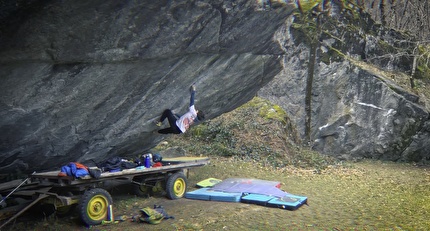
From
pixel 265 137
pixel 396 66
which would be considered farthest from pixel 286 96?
pixel 396 66

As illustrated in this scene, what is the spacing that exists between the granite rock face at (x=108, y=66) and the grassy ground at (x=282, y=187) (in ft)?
5.33

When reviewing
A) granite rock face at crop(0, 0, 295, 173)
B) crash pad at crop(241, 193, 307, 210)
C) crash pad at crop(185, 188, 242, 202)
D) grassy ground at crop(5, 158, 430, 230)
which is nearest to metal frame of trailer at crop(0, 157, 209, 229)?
grassy ground at crop(5, 158, 430, 230)

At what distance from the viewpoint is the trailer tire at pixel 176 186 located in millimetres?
8633

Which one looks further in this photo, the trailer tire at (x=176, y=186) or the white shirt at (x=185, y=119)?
the white shirt at (x=185, y=119)

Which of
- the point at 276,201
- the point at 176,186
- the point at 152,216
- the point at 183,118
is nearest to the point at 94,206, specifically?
the point at 152,216

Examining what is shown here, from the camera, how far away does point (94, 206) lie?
22.1 ft

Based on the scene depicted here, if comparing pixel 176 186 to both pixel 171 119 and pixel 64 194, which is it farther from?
pixel 64 194

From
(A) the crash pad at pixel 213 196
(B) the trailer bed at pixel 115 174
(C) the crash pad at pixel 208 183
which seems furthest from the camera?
(C) the crash pad at pixel 208 183

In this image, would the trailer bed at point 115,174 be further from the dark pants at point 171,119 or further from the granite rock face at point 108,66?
the granite rock face at point 108,66

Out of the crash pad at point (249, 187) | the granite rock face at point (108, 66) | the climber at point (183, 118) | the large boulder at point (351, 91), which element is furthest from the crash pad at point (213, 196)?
the large boulder at point (351, 91)

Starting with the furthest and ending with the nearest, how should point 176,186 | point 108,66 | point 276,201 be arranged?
point 176,186 → point 276,201 → point 108,66

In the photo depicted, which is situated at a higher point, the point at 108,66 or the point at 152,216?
the point at 108,66

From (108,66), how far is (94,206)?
2708 mm

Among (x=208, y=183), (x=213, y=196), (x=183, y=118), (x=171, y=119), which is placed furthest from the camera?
(x=208, y=183)
